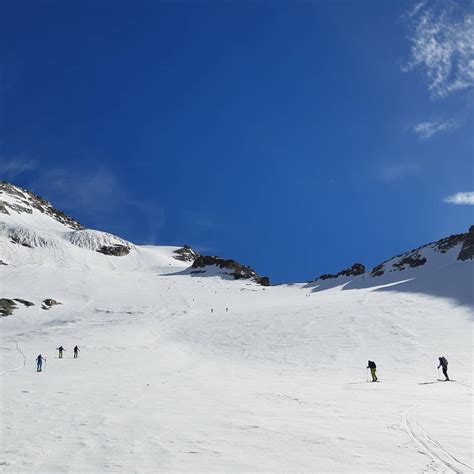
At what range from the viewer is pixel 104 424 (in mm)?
9438

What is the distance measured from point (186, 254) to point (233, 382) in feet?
440

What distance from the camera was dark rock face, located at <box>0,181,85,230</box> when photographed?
12712 cm

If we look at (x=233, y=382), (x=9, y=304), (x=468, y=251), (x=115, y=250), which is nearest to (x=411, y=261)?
(x=468, y=251)

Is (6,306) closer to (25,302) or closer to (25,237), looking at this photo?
(25,302)

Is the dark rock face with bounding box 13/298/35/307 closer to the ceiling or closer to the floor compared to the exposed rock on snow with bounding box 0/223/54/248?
closer to the floor

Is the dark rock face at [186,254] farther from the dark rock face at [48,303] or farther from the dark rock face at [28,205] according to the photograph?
the dark rock face at [48,303]

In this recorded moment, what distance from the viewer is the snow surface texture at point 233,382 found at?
23.6 feet

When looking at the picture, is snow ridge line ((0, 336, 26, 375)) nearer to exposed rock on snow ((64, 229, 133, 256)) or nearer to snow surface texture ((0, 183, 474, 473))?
snow surface texture ((0, 183, 474, 473))

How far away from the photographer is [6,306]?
46188 mm

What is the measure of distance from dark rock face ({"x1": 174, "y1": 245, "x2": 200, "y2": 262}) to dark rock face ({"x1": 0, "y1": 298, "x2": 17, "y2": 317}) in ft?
315

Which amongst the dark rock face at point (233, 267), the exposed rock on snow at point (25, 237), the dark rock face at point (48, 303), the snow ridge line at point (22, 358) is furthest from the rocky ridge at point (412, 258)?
the exposed rock on snow at point (25, 237)

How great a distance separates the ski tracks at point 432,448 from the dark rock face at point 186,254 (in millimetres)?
136208

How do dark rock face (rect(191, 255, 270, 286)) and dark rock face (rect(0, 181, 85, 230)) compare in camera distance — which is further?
dark rock face (rect(0, 181, 85, 230))

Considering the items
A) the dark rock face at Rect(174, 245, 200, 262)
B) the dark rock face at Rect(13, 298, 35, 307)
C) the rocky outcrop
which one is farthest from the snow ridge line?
the dark rock face at Rect(174, 245, 200, 262)
